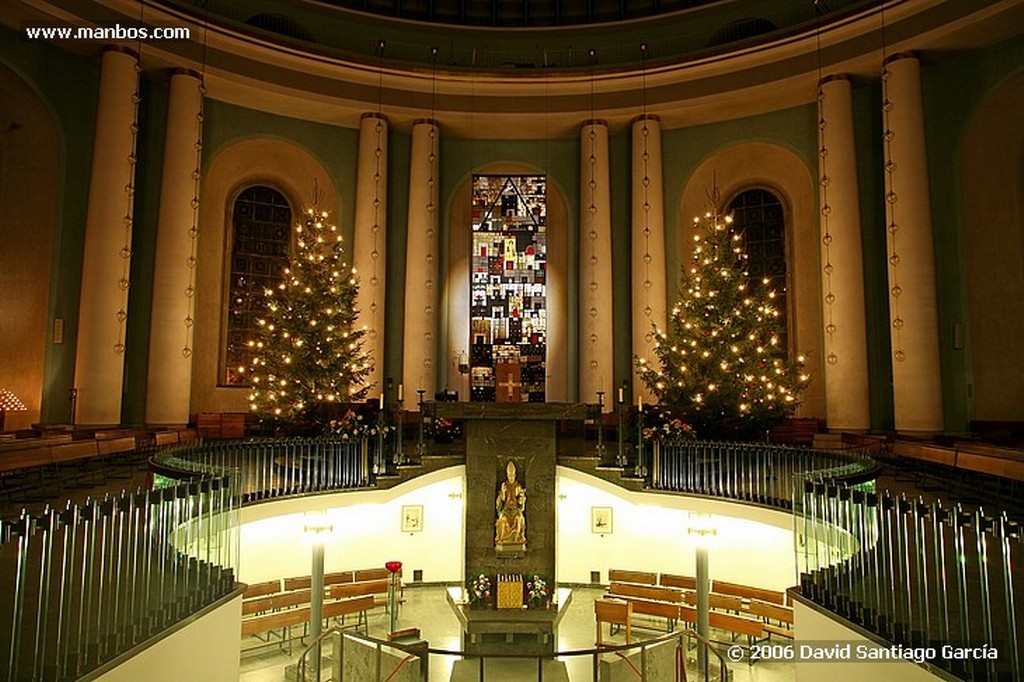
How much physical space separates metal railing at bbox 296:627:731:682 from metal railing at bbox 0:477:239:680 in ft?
7.10

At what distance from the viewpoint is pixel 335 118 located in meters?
20.2

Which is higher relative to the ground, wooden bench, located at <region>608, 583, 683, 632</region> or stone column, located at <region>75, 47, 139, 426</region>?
stone column, located at <region>75, 47, 139, 426</region>

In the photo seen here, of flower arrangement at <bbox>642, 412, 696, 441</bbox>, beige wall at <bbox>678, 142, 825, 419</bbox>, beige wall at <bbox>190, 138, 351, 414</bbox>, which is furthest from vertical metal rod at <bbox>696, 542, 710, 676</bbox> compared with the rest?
beige wall at <bbox>190, 138, 351, 414</bbox>

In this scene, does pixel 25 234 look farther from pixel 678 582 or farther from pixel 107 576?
pixel 678 582

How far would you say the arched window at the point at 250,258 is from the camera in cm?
1903

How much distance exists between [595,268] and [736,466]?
9260 millimetres

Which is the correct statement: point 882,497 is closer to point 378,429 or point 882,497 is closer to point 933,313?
point 378,429

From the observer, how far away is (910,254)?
16.1 meters

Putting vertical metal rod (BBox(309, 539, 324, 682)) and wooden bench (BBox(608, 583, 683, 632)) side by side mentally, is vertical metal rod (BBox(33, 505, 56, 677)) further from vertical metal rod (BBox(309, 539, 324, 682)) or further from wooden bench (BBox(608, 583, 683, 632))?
wooden bench (BBox(608, 583, 683, 632))

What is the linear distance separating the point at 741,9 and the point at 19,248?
20.1m

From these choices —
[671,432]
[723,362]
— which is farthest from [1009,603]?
[723,362]

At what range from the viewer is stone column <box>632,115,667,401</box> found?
1948 centimetres

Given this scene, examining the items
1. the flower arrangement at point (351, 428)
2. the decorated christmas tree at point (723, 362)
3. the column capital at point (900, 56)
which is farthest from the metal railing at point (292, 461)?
the column capital at point (900, 56)

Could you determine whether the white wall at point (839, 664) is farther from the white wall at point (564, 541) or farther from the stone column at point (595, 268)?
the stone column at point (595, 268)
